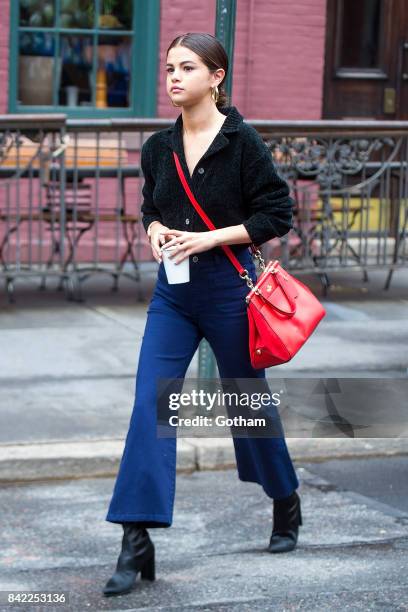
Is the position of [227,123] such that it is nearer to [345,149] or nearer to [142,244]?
[345,149]

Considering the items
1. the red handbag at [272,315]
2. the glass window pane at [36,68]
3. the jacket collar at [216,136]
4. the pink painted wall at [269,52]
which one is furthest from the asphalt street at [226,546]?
the glass window pane at [36,68]

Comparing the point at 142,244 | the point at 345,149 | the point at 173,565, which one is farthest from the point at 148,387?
the point at 142,244

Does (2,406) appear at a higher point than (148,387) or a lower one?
lower

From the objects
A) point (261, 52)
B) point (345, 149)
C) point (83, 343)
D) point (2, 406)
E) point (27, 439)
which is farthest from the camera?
point (261, 52)

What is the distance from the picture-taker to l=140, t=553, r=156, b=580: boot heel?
486cm

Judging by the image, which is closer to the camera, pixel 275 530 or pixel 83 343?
pixel 275 530

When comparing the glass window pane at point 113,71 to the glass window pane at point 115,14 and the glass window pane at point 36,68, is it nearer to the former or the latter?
the glass window pane at point 115,14

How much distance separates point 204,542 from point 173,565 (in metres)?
0.32

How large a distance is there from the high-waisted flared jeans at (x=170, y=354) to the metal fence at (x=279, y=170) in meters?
4.94

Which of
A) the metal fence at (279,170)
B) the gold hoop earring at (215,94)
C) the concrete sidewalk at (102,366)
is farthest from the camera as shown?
the metal fence at (279,170)

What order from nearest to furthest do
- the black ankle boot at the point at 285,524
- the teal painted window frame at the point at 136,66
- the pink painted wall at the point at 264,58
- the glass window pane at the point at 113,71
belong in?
the black ankle boot at the point at 285,524 → the teal painted window frame at the point at 136,66 → the pink painted wall at the point at 264,58 → the glass window pane at the point at 113,71

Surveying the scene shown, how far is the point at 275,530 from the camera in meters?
5.30

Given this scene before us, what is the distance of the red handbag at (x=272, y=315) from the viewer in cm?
474

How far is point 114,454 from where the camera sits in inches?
255
